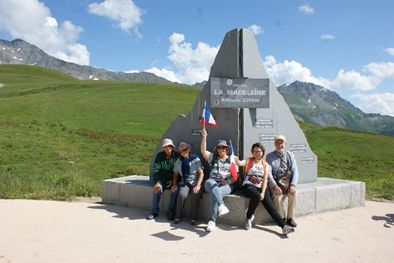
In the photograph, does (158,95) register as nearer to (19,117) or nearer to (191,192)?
(19,117)

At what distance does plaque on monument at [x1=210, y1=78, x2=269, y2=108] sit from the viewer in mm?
9820

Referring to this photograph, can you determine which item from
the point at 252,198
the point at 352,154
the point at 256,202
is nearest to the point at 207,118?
the point at 252,198

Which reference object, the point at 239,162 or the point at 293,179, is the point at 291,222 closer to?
the point at 293,179

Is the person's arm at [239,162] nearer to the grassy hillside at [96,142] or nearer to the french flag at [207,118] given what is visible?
the french flag at [207,118]

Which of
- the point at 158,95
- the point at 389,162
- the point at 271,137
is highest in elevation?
the point at 158,95

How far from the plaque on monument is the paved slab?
2777 millimetres

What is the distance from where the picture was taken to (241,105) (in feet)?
32.3

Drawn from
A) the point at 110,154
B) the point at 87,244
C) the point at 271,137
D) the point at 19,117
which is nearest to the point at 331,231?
the point at 271,137

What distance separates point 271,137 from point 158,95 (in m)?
46.0

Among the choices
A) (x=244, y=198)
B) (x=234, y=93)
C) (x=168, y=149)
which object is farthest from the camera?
(x=234, y=93)

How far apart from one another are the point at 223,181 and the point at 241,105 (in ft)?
6.71

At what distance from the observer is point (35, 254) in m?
6.56

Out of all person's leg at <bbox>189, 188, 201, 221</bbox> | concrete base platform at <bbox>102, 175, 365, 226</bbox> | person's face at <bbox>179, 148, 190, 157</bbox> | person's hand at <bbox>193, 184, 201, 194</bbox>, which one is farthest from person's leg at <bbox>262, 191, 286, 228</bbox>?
person's face at <bbox>179, 148, 190, 157</bbox>

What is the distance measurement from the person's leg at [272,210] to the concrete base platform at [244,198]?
1.22 ft
